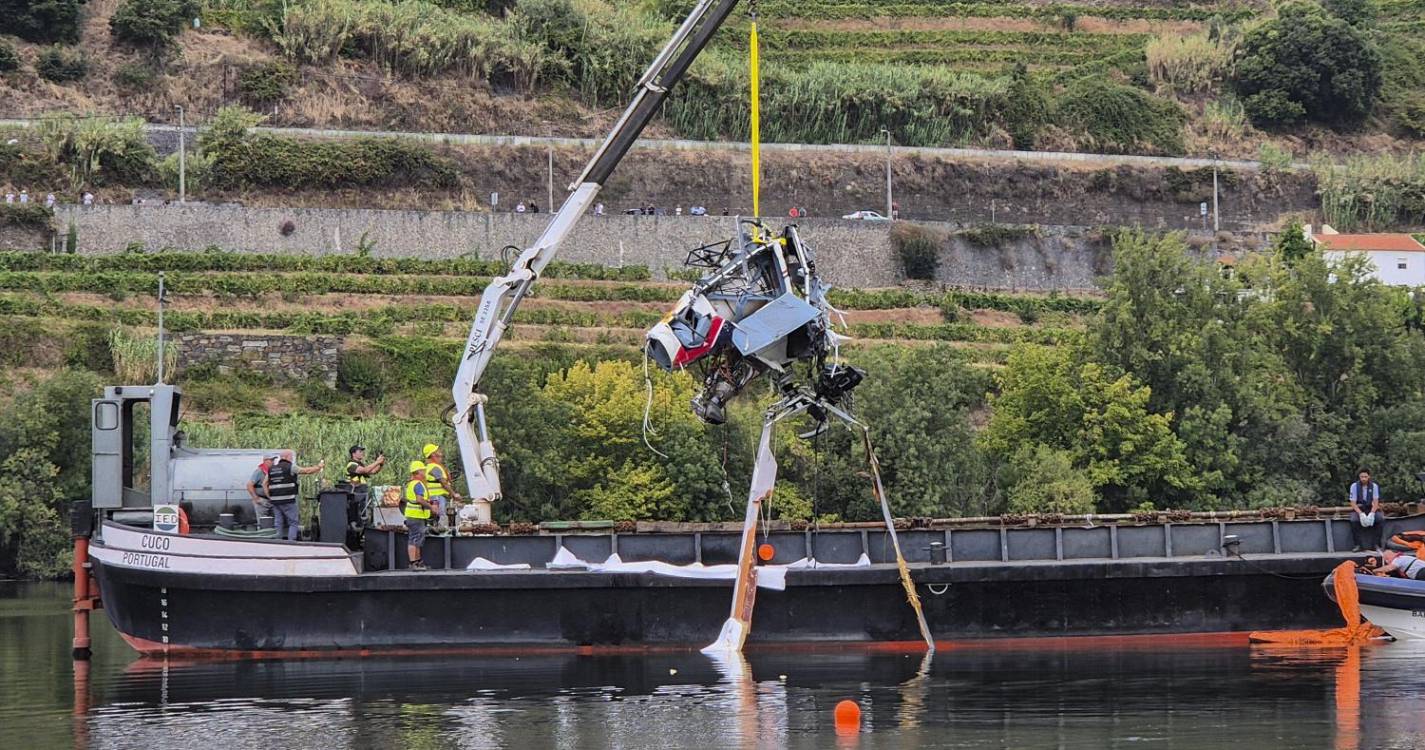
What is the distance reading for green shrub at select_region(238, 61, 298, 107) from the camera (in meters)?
79.4

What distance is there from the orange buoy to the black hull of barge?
6.26m

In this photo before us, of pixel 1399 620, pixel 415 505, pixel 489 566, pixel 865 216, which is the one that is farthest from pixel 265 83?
pixel 1399 620

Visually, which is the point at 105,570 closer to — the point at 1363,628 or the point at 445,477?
the point at 445,477

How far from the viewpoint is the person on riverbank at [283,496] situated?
2886cm

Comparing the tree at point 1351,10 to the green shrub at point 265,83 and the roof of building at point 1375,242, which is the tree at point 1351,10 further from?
the green shrub at point 265,83

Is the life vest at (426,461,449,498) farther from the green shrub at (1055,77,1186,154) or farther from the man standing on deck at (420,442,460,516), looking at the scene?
the green shrub at (1055,77,1186,154)

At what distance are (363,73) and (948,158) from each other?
23613 mm

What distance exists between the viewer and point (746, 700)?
23984mm

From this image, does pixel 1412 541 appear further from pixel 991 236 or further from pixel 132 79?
pixel 132 79

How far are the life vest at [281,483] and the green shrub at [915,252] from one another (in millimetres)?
46388

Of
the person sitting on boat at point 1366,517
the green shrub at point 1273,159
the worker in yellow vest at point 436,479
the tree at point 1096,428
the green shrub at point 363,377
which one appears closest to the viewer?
the worker in yellow vest at point 436,479

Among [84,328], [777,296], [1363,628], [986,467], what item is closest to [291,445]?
[84,328]

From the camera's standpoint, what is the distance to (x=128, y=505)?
30391 millimetres

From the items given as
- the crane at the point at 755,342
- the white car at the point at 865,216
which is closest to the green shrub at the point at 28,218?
the white car at the point at 865,216
